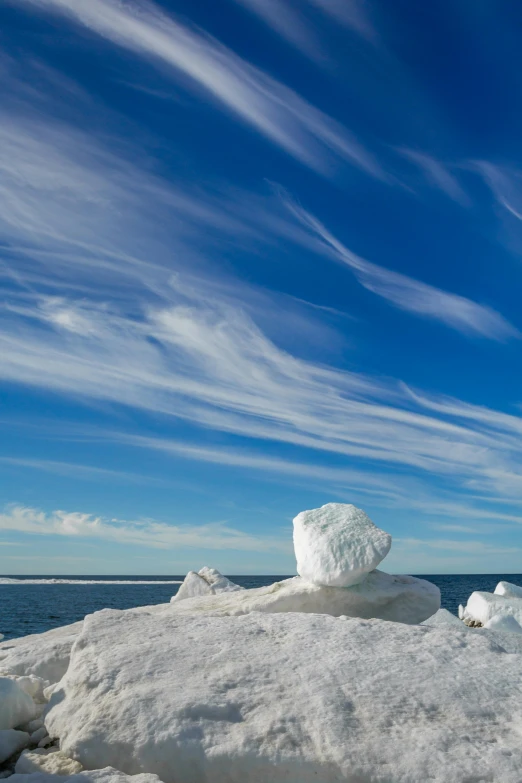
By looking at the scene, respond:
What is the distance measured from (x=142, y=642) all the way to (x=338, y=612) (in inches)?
171

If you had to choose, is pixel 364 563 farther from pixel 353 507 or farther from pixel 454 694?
pixel 454 694

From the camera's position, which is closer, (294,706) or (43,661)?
(294,706)

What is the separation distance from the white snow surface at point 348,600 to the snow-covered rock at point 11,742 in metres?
4.33

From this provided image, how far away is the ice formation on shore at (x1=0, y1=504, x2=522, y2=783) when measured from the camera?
5539mm

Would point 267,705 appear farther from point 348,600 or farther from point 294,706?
point 348,600

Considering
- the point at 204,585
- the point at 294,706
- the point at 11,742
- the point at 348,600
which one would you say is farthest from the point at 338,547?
the point at 204,585

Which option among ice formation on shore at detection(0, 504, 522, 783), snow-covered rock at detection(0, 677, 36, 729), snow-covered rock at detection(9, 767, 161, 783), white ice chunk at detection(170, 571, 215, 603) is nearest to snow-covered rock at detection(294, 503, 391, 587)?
ice formation on shore at detection(0, 504, 522, 783)

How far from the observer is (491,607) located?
2534 cm

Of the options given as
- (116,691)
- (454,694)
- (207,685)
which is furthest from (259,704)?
(454,694)

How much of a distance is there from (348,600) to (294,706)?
15.3ft

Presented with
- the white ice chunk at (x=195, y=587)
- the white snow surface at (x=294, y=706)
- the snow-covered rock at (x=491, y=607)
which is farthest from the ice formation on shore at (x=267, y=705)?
the snow-covered rock at (x=491, y=607)

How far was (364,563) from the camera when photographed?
32.4ft

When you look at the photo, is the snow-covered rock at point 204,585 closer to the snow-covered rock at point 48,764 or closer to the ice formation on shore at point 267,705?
the ice formation on shore at point 267,705

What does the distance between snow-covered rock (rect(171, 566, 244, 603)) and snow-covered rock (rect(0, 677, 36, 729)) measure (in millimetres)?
19387
